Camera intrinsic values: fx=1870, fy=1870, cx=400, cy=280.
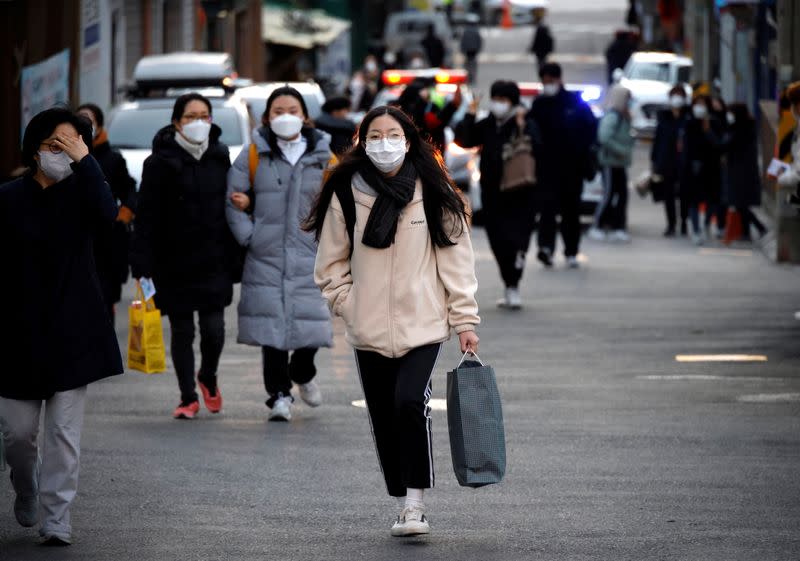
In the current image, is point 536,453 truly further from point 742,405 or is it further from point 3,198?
point 3,198

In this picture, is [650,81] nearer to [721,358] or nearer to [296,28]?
[296,28]

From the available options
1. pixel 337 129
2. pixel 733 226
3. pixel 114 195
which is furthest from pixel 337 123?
pixel 733 226

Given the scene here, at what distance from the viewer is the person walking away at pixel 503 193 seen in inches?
598

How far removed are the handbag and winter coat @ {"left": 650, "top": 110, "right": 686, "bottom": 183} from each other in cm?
874

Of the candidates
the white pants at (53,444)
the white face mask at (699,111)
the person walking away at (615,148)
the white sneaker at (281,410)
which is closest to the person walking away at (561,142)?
the person walking away at (615,148)

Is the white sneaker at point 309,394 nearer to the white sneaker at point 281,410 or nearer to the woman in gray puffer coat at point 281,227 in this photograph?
the white sneaker at point 281,410

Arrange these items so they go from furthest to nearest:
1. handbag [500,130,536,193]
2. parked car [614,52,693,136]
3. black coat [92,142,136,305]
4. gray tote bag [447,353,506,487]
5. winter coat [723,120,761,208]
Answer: parked car [614,52,693,136] → winter coat [723,120,761,208] → handbag [500,130,536,193] → black coat [92,142,136,305] → gray tote bag [447,353,506,487]

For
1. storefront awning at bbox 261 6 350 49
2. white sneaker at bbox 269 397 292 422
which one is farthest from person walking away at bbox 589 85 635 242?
storefront awning at bbox 261 6 350 49

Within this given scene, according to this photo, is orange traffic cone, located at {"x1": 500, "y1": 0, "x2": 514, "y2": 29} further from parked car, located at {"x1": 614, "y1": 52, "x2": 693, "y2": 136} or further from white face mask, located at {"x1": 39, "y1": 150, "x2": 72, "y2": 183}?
white face mask, located at {"x1": 39, "y1": 150, "x2": 72, "y2": 183}

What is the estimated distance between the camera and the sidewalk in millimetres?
7230

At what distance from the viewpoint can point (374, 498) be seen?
812cm

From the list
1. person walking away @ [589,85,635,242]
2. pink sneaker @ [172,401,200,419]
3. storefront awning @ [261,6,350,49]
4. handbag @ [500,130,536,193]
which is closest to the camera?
pink sneaker @ [172,401,200,419]

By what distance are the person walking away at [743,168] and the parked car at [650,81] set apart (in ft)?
58.9

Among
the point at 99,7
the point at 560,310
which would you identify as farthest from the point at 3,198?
the point at 99,7
